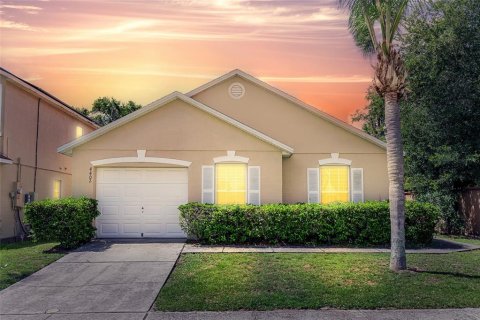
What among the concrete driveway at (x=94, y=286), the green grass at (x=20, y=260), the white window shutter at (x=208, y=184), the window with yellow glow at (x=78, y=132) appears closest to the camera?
the concrete driveway at (x=94, y=286)

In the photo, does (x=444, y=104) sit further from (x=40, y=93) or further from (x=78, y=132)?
(x=78, y=132)

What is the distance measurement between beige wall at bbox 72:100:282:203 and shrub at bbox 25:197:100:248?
7.45 ft

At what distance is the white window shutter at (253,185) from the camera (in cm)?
1636

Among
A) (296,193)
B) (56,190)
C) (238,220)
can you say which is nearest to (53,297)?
(238,220)

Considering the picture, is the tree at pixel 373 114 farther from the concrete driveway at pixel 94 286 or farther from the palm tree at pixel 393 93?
the concrete driveway at pixel 94 286

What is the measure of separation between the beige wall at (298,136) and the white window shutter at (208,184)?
3506mm

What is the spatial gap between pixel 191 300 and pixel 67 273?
3922 millimetres

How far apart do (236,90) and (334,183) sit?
5.78 metres

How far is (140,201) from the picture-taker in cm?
1609

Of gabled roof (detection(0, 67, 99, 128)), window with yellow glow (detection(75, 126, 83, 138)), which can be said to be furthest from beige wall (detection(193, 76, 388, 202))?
window with yellow glow (detection(75, 126, 83, 138))

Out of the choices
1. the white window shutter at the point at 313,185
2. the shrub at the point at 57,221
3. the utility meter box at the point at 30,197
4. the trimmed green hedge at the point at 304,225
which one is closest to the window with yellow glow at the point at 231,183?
→ the trimmed green hedge at the point at 304,225

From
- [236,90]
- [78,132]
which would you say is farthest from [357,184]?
[78,132]

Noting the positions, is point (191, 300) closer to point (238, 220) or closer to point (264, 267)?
point (264, 267)

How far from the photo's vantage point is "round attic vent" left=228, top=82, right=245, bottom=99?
1983 cm
